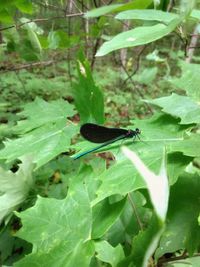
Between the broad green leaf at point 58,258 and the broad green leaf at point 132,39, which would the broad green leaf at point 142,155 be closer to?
the broad green leaf at point 58,258

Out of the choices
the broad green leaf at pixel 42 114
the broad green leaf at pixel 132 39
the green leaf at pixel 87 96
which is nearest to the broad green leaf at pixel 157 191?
the broad green leaf at pixel 132 39

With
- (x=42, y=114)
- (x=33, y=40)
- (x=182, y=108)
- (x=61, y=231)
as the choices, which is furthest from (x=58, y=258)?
(x=33, y=40)

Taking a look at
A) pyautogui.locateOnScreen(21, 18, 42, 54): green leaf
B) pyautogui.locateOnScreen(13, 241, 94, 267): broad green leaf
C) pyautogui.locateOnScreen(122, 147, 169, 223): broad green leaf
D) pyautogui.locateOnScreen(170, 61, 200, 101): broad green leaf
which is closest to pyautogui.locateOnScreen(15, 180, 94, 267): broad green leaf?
pyautogui.locateOnScreen(13, 241, 94, 267): broad green leaf

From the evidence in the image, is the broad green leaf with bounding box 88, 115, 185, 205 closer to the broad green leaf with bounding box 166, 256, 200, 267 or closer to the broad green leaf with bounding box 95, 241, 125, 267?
the broad green leaf with bounding box 95, 241, 125, 267

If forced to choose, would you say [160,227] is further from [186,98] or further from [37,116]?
[37,116]

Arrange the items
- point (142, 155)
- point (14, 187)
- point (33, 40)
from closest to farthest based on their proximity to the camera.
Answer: point (142, 155) < point (14, 187) < point (33, 40)

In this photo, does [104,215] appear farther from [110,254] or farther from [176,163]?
[176,163]

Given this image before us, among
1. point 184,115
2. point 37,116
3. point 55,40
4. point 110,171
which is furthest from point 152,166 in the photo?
point 55,40
